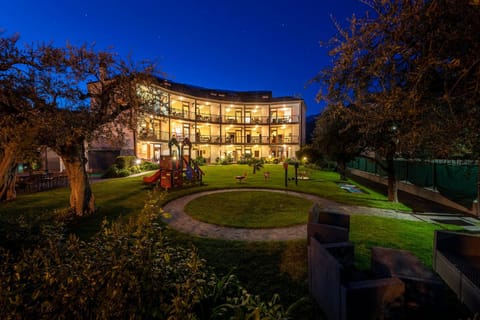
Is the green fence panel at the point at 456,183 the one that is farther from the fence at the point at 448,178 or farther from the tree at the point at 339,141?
the tree at the point at 339,141

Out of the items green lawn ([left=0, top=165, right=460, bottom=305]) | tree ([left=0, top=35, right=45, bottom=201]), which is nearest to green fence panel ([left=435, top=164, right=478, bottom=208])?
green lawn ([left=0, top=165, right=460, bottom=305])

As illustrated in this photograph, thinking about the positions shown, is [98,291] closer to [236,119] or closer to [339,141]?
[339,141]

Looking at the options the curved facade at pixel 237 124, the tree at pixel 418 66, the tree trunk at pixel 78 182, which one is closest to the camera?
the tree at pixel 418 66

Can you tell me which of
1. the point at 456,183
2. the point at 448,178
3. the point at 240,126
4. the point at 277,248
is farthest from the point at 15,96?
the point at 240,126

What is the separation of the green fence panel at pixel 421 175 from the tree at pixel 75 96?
14.4 metres

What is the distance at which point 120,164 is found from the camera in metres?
19.2

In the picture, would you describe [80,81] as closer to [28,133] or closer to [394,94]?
[28,133]

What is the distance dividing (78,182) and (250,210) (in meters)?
6.35

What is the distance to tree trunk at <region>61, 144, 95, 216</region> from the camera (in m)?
7.18

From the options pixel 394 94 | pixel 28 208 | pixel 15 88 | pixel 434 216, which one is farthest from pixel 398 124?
pixel 28 208

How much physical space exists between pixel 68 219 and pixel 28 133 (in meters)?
2.84

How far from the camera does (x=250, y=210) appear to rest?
8.44 metres

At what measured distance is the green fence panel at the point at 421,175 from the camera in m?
12.2

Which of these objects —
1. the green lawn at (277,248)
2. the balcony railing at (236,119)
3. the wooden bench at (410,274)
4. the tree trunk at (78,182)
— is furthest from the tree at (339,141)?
the balcony railing at (236,119)
